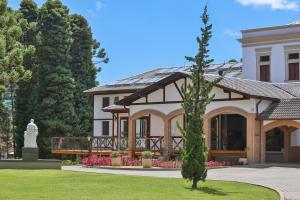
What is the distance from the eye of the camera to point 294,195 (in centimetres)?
1659

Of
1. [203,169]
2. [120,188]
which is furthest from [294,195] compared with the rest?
[120,188]

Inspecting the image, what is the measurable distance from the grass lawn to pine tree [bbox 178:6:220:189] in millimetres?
592

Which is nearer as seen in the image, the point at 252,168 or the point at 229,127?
the point at 252,168

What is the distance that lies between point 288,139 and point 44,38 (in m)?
25.0

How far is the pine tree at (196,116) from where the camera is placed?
59.1 ft

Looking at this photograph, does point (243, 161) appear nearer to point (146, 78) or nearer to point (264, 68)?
point (264, 68)

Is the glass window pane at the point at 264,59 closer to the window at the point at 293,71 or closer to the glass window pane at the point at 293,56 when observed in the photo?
the glass window pane at the point at 293,56

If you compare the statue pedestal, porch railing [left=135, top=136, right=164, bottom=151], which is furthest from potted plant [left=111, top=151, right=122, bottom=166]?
porch railing [left=135, top=136, right=164, bottom=151]

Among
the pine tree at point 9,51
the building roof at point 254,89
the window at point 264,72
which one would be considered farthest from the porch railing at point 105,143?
the window at point 264,72

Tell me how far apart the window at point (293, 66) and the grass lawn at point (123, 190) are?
19.6 metres

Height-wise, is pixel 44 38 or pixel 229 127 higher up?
pixel 44 38

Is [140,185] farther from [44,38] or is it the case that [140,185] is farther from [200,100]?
[44,38]

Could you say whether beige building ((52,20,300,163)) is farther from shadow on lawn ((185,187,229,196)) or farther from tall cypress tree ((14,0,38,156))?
shadow on lawn ((185,187,229,196))

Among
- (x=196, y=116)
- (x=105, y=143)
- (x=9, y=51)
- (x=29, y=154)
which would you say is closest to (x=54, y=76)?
(x=105, y=143)
